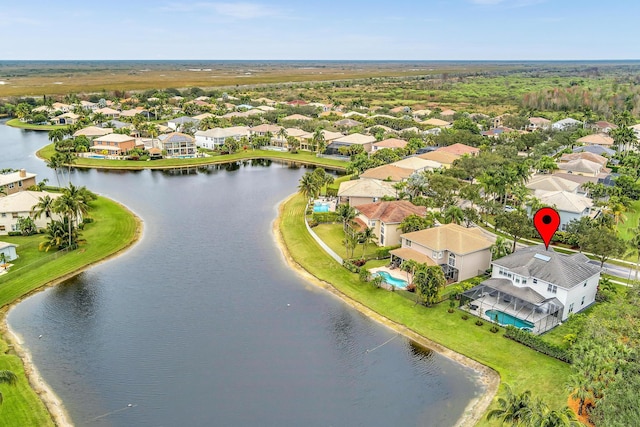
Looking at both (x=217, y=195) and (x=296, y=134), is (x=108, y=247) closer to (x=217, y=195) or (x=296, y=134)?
(x=217, y=195)

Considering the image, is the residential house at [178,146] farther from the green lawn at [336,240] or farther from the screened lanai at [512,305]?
the screened lanai at [512,305]

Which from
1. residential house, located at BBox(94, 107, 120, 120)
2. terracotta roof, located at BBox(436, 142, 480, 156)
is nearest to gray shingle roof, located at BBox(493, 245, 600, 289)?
terracotta roof, located at BBox(436, 142, 480, 156)

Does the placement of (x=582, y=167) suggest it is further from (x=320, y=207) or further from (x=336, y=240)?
(x=336, y=240)

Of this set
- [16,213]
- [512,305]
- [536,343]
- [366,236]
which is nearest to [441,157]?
[366,236]

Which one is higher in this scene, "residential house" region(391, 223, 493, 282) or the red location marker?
the red location marker

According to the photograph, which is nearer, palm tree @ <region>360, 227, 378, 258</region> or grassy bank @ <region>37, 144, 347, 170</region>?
palm tree @ <region>360, 227, 378, 258</region>

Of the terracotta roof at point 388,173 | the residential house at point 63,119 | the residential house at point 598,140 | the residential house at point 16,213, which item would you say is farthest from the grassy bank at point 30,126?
the residential house at point 598,140

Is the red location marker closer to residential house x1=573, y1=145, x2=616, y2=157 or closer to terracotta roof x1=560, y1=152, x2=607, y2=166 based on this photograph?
terracotta roof x1=560, y1=152, x2=607, y2=166
